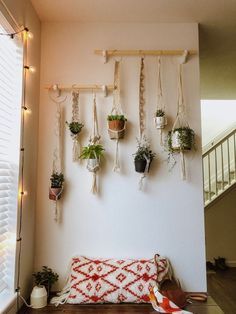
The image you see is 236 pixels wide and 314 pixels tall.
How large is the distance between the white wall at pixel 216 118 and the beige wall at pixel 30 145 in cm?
385

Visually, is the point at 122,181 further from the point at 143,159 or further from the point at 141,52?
the point at 141,52

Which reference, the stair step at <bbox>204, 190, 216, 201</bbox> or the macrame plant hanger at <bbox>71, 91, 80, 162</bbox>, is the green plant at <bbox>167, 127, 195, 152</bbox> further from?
the stair step at <bbox>204, 190, 216, 201</bbox>

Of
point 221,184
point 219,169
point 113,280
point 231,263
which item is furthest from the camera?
point 219,169

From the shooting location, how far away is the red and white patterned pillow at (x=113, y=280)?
1.90 m

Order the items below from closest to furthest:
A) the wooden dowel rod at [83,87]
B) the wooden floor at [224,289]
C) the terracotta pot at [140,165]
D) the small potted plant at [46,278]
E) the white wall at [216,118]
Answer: the small potted plant at [46,278] < the terracotta pot at [140,165] < the wooden dowel rod at [83,87] < the wooden floor at [224,289] < the white wall at [216,118]

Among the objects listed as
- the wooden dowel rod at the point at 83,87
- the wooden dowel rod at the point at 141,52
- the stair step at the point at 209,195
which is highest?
the wooden dowel rod at the point at 141,52

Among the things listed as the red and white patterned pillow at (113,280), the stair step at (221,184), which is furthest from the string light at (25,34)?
the stair step at (221,184)

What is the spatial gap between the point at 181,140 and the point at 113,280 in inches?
44.7

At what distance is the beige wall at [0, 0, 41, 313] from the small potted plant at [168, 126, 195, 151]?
1.08 meters

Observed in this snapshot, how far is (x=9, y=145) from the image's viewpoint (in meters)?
1.81

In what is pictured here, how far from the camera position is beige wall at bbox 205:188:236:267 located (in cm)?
413

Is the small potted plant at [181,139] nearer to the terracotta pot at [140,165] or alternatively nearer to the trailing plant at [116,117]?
the terracotta pot at [140,165]

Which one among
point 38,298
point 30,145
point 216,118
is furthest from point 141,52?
point 216,118

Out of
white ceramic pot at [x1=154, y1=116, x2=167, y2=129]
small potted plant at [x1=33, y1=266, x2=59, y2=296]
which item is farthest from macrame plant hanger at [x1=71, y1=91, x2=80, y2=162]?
small potted plant at [x1=33, y1=266, x2=59, y2=296]
